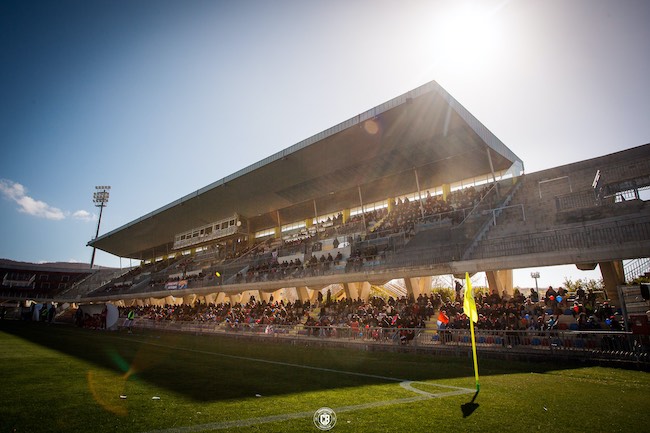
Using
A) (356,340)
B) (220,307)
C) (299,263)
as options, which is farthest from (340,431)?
(220,307)

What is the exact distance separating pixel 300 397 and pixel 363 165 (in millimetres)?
23548

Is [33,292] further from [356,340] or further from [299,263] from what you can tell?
[356,340]

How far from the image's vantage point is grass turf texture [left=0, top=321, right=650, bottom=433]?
4828 mm

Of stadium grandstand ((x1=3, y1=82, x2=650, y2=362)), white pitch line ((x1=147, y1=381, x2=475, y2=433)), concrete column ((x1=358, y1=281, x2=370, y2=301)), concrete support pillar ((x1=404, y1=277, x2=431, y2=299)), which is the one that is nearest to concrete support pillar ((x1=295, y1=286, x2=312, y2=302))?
stadium grandstand ((x1=3, y1=82, x2=650, y2=362))

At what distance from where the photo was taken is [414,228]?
74.9 ft

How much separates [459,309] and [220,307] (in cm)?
2248

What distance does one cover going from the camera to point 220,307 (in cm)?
3192

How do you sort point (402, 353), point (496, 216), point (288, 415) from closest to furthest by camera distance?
1. point (288, 415)
2. point (402, 353)
3. point (496, 216)

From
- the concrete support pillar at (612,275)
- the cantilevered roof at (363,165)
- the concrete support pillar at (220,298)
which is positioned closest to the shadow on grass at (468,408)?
the concrete support pillar at (612,275)

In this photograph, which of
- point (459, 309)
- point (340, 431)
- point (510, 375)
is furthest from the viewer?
point (459, 309)

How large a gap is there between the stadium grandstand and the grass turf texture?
425cm

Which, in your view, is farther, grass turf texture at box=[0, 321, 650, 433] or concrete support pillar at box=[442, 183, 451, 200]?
Result: concrete support pillar at box=[442, 183, 451, 200]

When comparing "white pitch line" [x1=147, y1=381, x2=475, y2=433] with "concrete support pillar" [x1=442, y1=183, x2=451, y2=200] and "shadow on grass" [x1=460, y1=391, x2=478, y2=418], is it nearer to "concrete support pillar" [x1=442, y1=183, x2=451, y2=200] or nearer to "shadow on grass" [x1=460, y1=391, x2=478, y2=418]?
"shadow on grass" [x1=460, y1=391, x2=478, y2=418]

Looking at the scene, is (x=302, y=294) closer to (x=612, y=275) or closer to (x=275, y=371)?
(x=275, y=371)
